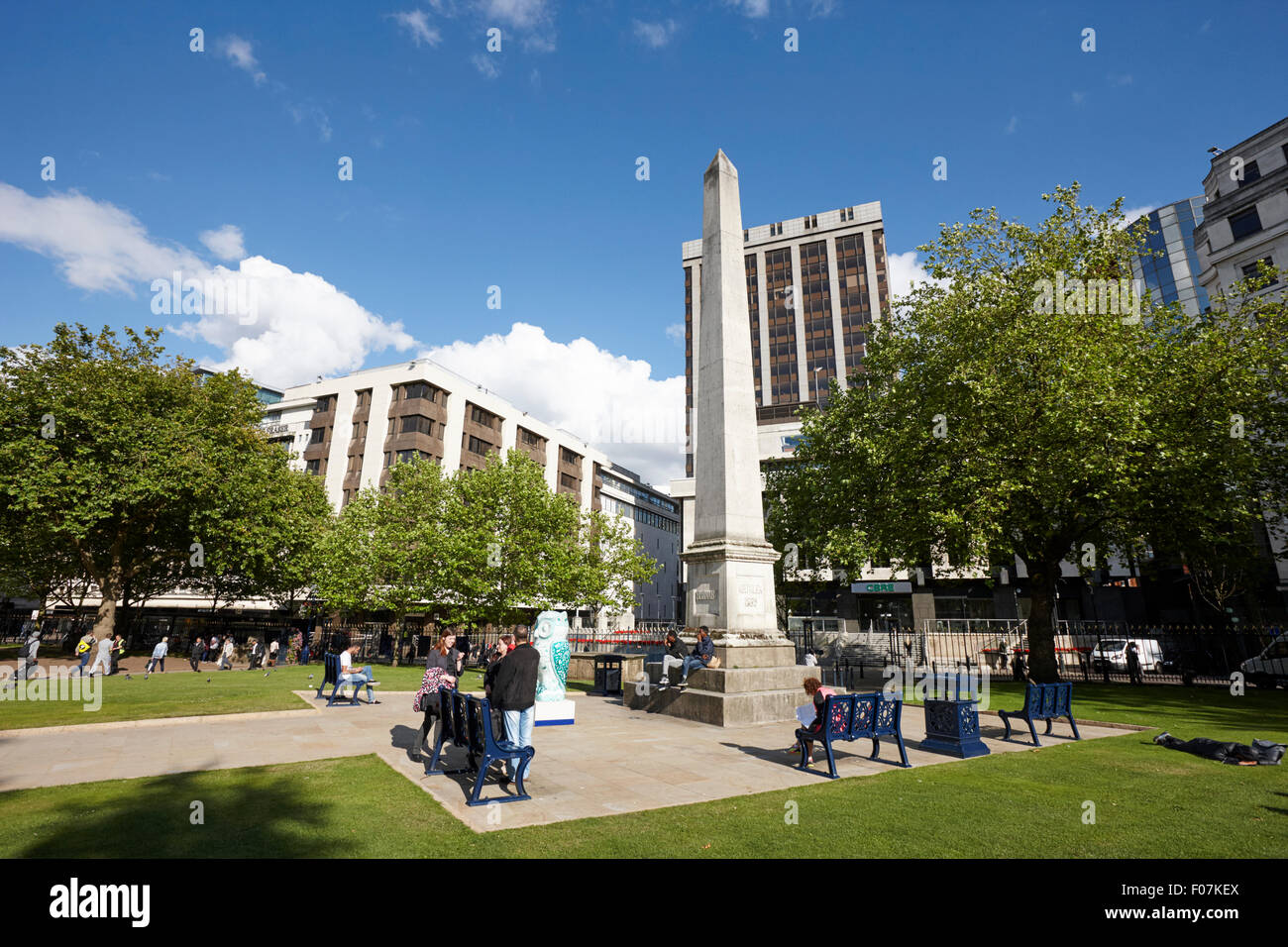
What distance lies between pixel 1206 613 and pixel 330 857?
49.8 meters

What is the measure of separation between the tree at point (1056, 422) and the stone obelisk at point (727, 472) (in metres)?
7.80

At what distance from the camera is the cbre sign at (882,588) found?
167 feet

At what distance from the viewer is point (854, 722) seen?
28.5ft

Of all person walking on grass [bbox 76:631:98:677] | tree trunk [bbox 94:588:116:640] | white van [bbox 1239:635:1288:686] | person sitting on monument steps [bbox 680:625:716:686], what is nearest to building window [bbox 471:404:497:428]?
tree trunk [bbox 94:588:116:640]

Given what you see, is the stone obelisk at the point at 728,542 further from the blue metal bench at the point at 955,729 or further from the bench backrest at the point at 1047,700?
the bench backrest at the point at 1047,700

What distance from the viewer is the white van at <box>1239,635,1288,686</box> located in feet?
70.0

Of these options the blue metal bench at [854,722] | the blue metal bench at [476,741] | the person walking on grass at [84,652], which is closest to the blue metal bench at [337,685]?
the blue metal bench at [476,741]

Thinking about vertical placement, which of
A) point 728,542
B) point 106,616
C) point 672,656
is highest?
point 728,542

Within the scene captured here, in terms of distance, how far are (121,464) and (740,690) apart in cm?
2728

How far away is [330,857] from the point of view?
15.2ft

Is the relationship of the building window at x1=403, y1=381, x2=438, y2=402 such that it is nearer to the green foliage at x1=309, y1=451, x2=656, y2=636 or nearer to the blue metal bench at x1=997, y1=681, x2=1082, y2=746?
the green foliage at x1=309, y1=451, x2=656, y2=636

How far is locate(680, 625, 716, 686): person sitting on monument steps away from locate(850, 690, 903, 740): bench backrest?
4.01 m

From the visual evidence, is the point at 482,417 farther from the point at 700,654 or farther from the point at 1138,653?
the point at 1138,653

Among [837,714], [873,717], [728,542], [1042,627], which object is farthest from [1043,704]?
[1042,627]
